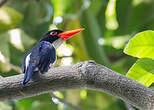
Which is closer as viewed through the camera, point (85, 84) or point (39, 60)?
point (85, 84)

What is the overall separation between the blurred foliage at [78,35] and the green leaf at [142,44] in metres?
1.55

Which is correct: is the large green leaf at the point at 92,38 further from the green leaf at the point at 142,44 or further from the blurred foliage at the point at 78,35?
the green leaf at the point at 142,44

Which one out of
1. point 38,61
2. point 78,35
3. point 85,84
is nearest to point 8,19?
point 78,35

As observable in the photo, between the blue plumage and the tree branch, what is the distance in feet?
0.23

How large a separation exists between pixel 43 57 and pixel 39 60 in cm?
11

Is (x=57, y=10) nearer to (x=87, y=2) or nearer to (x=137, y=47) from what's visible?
(x=87, y=2)

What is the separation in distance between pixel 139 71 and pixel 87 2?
3250 millimetres

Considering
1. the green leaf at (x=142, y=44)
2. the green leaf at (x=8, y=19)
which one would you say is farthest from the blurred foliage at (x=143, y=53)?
the green leaf at (x=8, y=19)

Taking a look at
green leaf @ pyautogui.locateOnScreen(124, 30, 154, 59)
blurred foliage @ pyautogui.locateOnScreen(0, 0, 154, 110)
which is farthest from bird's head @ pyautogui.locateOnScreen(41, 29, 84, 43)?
green leaf @ pyautogui.locateOnScreen(124, 30, 154, 59)

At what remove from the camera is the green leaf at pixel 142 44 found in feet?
6.73

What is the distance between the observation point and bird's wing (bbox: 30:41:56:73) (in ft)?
7.51

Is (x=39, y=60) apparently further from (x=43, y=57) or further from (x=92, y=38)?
(x=92, y=38)

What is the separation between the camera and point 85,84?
73.0 inches

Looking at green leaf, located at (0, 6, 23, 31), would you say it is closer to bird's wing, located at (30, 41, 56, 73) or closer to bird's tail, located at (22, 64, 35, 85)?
bird's wing, located at (30, 41, 56, 73)
